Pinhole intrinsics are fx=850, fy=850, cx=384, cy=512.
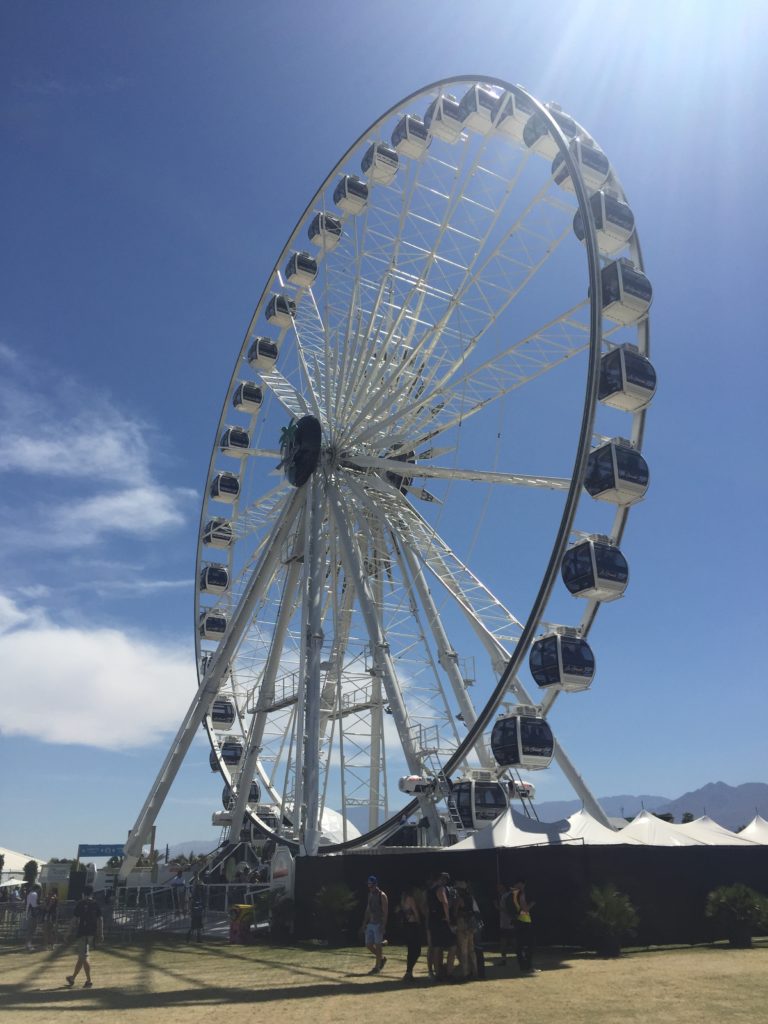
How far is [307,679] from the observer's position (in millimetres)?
23828

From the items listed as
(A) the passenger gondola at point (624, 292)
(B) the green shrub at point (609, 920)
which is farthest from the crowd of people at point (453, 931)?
(A) the passenger gondola at point (624, 292)

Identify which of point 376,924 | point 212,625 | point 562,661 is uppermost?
point 212,625

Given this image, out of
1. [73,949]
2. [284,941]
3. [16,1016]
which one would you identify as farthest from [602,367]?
[73,949]

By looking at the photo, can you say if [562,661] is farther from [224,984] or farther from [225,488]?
[225,488]

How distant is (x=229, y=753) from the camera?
34406 mm

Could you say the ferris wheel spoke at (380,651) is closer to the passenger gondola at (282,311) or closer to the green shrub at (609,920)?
the green shrub at (609,920)

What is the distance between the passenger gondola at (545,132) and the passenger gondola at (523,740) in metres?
14.1

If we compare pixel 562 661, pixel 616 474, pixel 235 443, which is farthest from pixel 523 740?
pixel 235 443

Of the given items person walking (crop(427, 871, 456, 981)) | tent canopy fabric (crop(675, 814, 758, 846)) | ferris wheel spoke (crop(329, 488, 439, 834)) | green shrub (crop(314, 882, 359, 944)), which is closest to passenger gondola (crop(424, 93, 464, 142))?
ferris wheel spoke (crop(329, 488, 439, 834))

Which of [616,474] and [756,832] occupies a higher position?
[616,474]

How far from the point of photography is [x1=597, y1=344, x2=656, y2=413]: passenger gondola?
61.7 ft

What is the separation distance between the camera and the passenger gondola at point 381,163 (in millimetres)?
28953

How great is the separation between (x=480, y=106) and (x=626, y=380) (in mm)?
11479

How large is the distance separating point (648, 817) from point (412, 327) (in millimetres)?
15438
